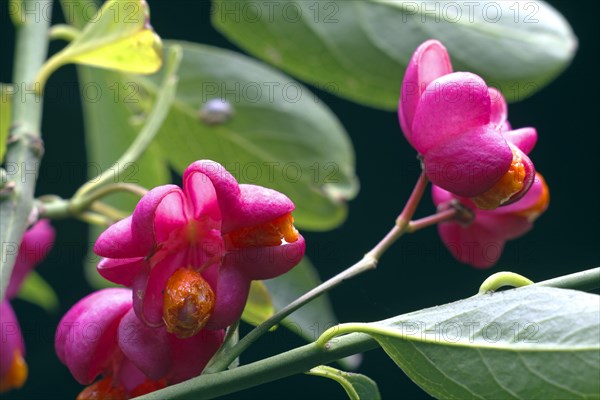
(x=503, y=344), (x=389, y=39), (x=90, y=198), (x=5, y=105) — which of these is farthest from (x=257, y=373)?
(x=389, y=39)

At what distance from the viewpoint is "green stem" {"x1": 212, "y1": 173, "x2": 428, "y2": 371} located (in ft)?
1.55

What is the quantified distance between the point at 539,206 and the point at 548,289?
199 millimetres

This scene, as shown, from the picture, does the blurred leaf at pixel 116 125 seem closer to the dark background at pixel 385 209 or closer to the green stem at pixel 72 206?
the green stem at pixel 72 206

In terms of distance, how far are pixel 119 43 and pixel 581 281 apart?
41cm

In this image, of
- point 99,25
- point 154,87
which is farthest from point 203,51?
point 99,25

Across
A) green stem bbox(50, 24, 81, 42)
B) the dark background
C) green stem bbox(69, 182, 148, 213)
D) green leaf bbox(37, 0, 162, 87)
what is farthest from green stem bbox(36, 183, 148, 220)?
the dark background

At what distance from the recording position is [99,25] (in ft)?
2.25

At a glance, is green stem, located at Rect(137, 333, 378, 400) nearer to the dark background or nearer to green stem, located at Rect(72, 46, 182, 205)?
green stem, located at Rect(72, 46, 182, 205)

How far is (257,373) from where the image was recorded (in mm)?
455

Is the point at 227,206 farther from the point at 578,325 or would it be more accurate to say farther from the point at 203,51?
the point at 203,51

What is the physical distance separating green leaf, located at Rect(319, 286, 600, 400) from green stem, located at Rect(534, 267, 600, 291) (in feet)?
0.04

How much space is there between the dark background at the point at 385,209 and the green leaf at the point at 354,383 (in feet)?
2.83

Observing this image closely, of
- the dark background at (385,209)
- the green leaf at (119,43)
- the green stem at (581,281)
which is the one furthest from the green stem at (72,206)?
the dark background at (385,209)

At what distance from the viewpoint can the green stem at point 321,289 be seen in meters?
0.47
